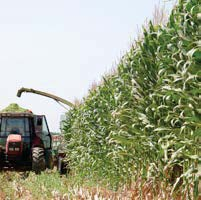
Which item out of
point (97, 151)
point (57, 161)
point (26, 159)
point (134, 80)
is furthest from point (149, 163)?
point (57, 161)

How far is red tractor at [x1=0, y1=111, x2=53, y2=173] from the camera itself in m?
12.3

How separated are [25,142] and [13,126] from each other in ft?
2.61

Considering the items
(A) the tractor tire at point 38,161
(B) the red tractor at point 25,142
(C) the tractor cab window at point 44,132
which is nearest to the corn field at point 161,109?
(A) the tractor tire at point 38,161

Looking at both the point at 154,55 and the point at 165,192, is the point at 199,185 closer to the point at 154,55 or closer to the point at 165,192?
the point at 165,192

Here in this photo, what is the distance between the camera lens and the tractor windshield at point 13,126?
44.6 feet

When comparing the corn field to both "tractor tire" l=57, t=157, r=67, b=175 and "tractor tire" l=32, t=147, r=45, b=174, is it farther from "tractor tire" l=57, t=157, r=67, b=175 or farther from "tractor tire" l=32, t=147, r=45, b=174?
"tractor tire" l=57, t=157, r=67, b=175

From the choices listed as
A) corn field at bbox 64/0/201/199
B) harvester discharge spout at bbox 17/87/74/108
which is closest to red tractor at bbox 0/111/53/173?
harvester discharge spout at bbox 17/87/74/108

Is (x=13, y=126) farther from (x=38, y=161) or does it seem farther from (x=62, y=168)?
(x=38, y=161)

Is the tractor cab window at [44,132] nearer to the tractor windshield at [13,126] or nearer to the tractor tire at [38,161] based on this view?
the tractor windshield at [13,126]

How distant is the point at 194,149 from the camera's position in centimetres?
446

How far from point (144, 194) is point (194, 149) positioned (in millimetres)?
1503

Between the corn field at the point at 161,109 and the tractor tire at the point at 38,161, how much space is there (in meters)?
2.94

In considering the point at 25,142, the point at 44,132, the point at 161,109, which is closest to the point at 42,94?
the point at 44,132

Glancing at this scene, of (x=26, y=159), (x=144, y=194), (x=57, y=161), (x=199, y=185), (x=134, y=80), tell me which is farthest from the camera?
(x=57, y=161)
